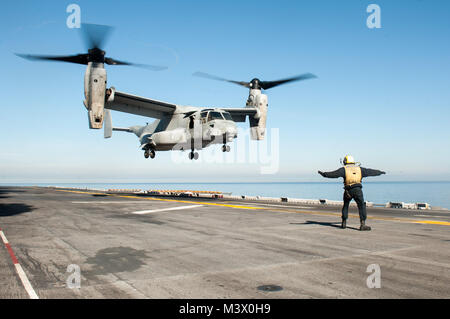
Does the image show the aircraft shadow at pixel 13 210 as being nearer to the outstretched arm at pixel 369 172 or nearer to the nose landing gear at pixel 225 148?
the outstretched arm at pixel 369 172

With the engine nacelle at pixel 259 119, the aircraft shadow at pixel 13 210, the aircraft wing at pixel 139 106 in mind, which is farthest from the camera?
the engine nacelle at pixel 259 119

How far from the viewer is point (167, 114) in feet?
107

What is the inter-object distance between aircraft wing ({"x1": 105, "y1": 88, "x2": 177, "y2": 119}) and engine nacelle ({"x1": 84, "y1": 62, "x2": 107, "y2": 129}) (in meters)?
3.72

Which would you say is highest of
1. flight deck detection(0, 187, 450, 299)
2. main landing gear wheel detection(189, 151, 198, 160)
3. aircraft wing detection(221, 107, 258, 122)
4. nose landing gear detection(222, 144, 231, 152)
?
aircraft wing detection(221, 107, 258, 122)

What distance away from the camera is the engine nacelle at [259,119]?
108 ft

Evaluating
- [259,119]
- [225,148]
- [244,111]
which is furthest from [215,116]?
[259,119]

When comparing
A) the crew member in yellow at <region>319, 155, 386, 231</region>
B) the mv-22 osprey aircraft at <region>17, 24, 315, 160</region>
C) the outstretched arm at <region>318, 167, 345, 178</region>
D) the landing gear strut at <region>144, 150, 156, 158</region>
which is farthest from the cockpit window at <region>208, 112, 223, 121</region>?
the outstretched arm at <region>318, 167, 345, 178</region>

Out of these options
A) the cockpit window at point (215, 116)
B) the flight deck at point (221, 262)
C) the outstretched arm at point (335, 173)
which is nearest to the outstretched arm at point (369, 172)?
the outstretched arm at point (335, 173)

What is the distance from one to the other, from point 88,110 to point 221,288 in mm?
22600

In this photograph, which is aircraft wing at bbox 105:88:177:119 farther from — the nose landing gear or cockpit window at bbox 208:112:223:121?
the nose landing gear

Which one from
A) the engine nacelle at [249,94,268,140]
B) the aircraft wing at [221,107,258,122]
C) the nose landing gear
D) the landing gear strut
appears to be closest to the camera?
the nose landing gear

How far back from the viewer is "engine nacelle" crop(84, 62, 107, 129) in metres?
24.2
